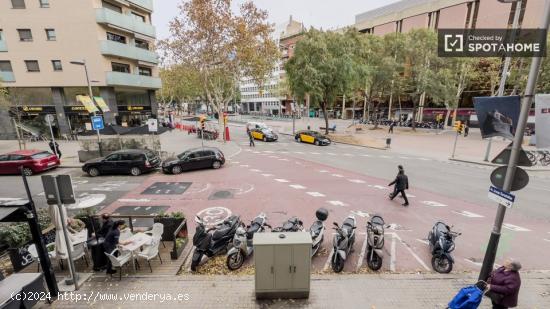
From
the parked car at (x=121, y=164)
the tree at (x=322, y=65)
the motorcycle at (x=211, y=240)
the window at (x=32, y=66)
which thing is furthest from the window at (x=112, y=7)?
the motorcycle at (x=211, y=240)

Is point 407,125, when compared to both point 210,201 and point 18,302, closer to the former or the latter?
point 210,201

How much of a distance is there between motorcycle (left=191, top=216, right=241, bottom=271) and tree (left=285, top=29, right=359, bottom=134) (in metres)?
23.6

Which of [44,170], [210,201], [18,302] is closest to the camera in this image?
[18,302]

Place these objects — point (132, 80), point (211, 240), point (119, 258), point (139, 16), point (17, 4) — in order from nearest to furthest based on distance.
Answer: point (119, 258)
point (211, 240)
point (17, 4)
point (132, 80)
point (139, 16)

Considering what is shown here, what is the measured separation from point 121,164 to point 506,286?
55.7ft

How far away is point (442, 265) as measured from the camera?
6.44 metres

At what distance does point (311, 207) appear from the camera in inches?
418

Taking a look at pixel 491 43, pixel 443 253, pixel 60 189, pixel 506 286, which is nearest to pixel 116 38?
pixel 60 189

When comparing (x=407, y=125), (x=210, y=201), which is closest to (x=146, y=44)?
(x=210, y=201)

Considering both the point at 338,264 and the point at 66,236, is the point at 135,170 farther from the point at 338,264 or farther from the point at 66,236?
the point at 338,264

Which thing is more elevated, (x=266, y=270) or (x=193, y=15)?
(x=193, y=15)

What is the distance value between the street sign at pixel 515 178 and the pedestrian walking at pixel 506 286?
1463 mm

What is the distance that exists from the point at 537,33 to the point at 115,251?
9.41 metres

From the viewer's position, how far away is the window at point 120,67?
96.2ft
